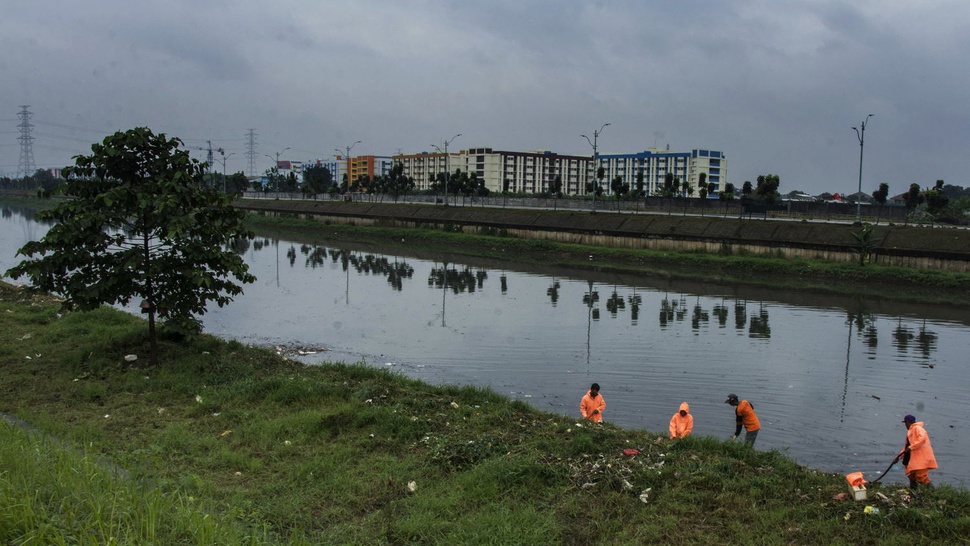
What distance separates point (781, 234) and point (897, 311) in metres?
18.2

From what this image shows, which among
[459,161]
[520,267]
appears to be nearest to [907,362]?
[520,267]

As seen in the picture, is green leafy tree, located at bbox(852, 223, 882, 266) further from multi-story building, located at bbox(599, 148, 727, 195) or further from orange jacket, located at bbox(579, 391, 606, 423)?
multi-story building, located at bbox(599, 148, 727, 195)

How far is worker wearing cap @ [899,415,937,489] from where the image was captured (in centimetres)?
1005

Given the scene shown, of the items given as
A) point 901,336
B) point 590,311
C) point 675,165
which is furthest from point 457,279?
point 675,165

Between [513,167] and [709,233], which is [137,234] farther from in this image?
[513,167]

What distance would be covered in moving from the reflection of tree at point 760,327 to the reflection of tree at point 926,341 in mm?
4688

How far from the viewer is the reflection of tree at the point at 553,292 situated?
31.7m

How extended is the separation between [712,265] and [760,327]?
20315mm

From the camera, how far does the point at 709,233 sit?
52.1 meters

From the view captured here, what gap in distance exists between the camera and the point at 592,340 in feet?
74.8

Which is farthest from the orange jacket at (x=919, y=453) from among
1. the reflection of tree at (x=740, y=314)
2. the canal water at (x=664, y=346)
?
the reflection of tree at (x=740, y=314)

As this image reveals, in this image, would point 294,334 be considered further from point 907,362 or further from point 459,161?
point 459,161

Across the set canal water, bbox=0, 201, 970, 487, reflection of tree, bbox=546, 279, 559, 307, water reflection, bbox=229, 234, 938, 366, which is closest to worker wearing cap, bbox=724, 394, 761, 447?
canal water, bbox=0, 201, 970, 487

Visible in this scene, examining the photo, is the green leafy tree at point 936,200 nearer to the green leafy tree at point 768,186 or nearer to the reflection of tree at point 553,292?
the green leafy tree at point 768,186
